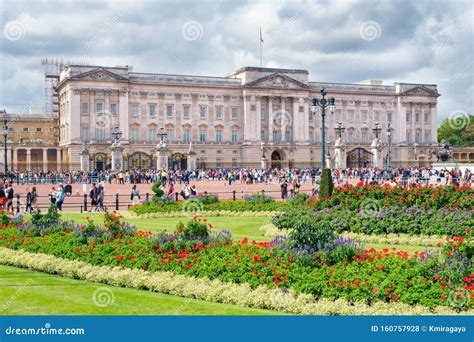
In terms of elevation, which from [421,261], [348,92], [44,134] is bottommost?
[421,261]

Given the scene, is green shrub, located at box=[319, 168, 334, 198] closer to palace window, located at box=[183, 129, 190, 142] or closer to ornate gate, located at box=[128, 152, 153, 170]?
ornate gate, located at box=[128, 152, 153, 170]

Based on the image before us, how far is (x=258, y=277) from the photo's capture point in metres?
10.6

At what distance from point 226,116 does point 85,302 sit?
7195cm

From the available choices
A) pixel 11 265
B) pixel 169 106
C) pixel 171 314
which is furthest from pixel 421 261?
pixel 169 106

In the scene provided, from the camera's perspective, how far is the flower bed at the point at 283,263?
31.1ft

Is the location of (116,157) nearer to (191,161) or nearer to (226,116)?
(191,161)

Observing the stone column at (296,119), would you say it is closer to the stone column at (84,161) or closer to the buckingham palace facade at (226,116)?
the buckingham palace facade at (226,116)

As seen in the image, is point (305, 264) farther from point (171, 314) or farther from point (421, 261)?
point (171, 314)

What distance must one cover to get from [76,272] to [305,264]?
4.51 meters

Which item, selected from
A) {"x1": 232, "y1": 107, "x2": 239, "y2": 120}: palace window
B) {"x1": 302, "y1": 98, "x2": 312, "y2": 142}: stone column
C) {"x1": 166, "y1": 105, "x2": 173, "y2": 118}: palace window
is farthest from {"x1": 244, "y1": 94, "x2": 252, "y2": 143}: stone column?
{"x1": 166, "y1": 105, "x2": 173, "y2": 118}: palace window

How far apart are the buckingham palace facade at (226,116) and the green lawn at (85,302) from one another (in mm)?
56881

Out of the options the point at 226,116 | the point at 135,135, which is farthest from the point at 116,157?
the point at 226,116

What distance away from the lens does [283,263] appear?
1079 centimetres
